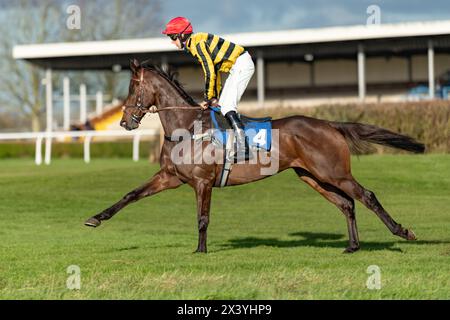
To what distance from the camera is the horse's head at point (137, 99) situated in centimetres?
980

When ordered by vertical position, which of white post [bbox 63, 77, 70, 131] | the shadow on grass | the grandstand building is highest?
the grandstand building

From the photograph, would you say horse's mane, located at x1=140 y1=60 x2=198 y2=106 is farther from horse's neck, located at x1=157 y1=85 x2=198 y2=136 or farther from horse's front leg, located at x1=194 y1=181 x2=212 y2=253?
horse's front leg, located at x1=194 y1=181 x2=212 y2=253

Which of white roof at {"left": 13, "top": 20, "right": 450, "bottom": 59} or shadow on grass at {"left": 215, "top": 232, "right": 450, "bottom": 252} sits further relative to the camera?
white roof at {"left": 13, "top": 20, "right": 450, "bottom": 59}

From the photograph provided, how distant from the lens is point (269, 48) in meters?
33.9

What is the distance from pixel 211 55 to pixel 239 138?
33.8 inches

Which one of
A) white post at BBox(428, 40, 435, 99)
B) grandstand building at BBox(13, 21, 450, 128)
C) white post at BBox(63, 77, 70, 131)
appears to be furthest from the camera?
white post at BBox(63, 77, 70, 131)

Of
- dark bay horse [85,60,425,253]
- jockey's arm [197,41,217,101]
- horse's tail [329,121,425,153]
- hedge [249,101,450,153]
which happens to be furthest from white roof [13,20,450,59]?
jockey's arm [197,41,217,101]

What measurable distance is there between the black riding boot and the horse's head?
3.01ft

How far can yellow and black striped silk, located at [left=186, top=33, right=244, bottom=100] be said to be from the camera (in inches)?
367

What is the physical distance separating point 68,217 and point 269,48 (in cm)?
2048

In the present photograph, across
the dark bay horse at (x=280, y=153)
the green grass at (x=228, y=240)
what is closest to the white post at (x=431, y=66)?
the green grass at (x=228, y=240)

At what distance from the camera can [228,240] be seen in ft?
37.2

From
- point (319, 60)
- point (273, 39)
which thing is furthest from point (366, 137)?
point (319, 60)

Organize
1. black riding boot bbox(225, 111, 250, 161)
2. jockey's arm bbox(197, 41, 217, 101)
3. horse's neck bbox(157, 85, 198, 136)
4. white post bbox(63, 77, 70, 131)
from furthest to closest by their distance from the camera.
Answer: white post bbox(63, 77, 70, 131) < horse's neck bbox(157, 85, 198, 136) < black riding boot bbox(225, 111, 250, 161) < jockey's arm bbox(197, 41, 217, 101)
